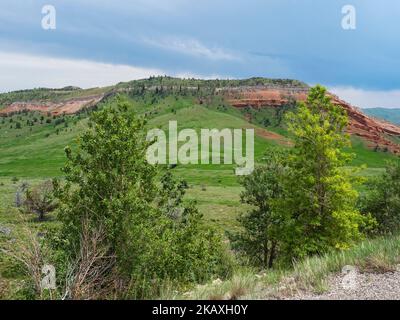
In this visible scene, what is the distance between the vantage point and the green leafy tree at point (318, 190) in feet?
75.2

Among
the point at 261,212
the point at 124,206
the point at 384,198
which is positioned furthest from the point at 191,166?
the point at 124,206

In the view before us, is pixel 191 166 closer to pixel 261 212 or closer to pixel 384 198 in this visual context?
pixel 384 198

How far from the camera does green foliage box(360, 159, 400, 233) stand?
36.7 metres

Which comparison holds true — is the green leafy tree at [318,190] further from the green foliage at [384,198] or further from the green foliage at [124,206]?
the green foliage at [384,198]

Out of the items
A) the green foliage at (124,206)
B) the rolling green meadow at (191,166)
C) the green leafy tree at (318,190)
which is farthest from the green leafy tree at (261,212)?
the rolling green meadow at (191,166)

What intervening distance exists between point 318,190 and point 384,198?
57.8ft

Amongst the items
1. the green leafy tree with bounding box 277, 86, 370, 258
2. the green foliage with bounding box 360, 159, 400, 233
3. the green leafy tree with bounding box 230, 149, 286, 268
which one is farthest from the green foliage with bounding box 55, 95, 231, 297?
the green foliage with bounding box 360, 159, 400, 233

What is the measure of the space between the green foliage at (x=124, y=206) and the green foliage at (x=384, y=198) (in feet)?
68.2

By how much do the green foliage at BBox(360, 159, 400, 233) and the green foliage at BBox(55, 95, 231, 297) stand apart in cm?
2078

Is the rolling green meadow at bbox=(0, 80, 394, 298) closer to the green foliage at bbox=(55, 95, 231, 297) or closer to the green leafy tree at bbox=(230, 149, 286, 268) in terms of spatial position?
the green leafy tree at bbox=(230, 149, 286, 268)

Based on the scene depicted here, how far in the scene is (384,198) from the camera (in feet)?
126
